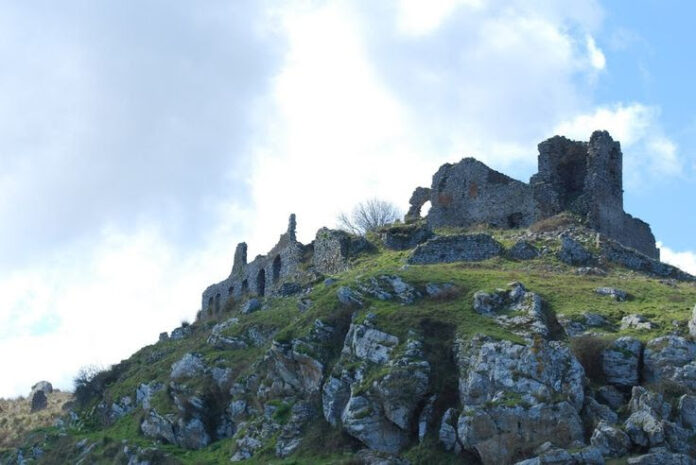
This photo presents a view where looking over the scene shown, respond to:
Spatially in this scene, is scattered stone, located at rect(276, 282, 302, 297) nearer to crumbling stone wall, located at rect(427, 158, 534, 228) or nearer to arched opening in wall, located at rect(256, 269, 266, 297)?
crumbling stone wall, located at rect(427, 158, 534, 228)

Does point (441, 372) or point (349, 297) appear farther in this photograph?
point (349, 297)

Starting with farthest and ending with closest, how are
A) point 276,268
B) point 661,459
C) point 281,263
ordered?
point 276,268 < point 281,263 < point 661,459

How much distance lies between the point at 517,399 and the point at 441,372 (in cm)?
341

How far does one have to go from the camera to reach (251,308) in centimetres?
4534

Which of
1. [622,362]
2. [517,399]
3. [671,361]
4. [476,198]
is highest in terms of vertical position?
[476,198]

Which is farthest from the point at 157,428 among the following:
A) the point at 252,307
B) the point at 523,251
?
the point at 523,251

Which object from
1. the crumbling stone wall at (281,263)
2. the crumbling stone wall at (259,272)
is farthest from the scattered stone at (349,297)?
the crumbling stone wall at (259,272)

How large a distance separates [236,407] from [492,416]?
39.3ft

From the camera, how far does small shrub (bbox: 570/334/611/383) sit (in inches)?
1125

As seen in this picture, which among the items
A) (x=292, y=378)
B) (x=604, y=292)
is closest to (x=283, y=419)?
(x=292, y=378)

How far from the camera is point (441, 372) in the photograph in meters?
29.4

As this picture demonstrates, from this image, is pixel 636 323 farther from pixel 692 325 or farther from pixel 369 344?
pixel 369 344

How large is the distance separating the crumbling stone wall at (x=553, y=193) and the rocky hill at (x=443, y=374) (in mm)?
4960

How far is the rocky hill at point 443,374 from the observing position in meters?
26.1
